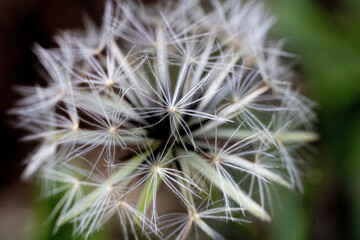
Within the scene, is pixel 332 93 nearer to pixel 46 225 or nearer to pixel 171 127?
pixel 171 127

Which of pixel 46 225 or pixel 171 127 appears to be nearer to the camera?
pixel 171 127

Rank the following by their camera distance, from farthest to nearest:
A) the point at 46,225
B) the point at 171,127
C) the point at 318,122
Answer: the point at 318,122 < the point at 46,225 < the point at 171,127

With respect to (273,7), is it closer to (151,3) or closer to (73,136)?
(151,3)

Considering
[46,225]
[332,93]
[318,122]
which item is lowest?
[46,225]

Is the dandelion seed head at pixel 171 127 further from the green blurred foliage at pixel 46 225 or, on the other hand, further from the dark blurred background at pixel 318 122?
the dark blurred background at pixel 318 122

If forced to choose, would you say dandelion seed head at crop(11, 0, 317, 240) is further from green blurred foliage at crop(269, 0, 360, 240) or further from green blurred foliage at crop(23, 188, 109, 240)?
green blurred foliage at crop(269, 0, 360, 240)

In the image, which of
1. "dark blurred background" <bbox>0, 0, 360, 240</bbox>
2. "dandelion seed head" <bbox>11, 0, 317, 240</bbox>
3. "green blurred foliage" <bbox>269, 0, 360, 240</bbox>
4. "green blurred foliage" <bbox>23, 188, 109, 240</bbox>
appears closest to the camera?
"dandelion seed head" <bbox>11, 0, 317, 240</bbox>

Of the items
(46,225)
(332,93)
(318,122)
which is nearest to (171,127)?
(46,225)

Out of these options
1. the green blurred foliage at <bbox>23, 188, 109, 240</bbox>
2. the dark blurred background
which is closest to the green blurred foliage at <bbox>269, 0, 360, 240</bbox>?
the dark blurred background

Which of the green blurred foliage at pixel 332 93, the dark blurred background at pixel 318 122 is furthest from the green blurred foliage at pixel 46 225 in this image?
the green blurred foliage at pixel 332 93
